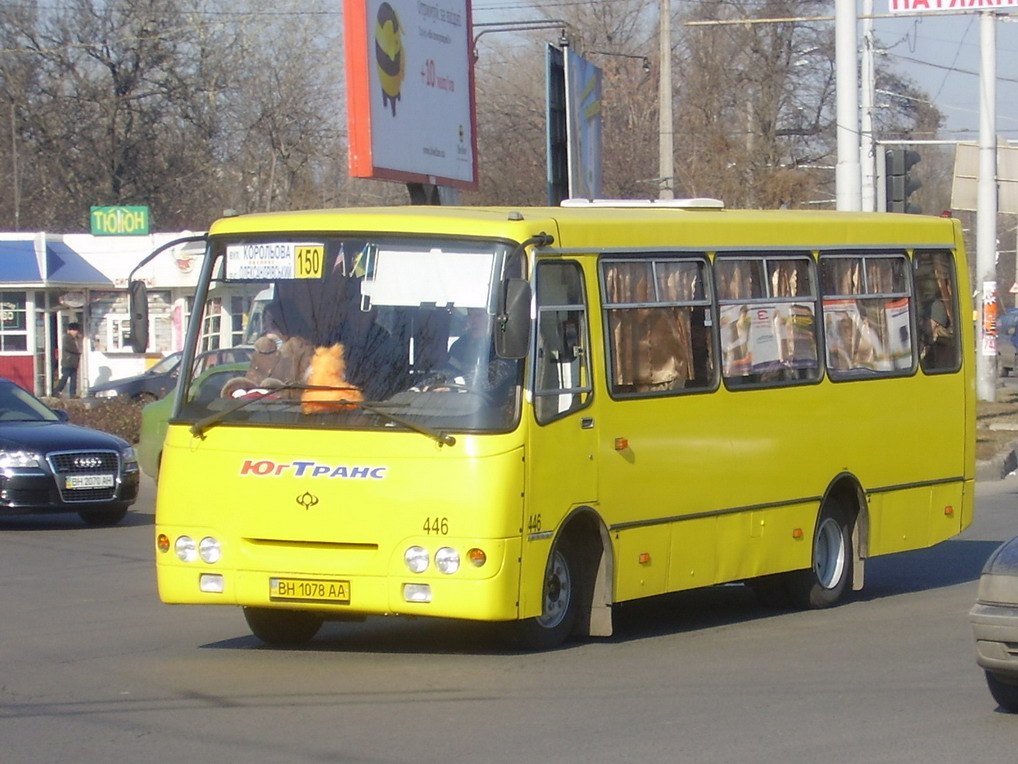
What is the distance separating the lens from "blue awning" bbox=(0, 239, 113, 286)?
41.1m

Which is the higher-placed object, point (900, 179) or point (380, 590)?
point (900, 179)

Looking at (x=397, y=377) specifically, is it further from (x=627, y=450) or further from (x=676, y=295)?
(x=676, y=295)

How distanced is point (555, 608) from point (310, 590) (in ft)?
4.75

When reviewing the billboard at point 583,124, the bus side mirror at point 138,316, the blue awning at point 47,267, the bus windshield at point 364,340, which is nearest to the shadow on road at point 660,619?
the bus windshield at point 364,340

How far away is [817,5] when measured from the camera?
57.2 metres

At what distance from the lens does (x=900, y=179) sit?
21.0 m

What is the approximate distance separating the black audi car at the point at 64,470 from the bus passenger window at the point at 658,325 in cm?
869

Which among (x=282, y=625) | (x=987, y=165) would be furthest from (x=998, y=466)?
(x=282, y=625)

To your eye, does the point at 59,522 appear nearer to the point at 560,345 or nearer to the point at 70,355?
the point at 560,345

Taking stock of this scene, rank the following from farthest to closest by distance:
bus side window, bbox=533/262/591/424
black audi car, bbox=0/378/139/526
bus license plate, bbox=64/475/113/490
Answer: bus license plate, bbox=64/475/113/490, black audi car, bbox=0/378/139/526, bus side window, bbox=533/262/591/424

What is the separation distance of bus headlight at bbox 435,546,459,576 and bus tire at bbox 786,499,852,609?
3766 mm

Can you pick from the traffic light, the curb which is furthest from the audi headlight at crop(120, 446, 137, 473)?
the curb

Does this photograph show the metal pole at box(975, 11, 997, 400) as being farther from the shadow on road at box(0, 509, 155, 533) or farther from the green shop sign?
the green shop sign

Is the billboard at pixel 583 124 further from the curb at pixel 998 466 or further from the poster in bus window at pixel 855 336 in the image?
the poster in bus window at pixel 855 336
